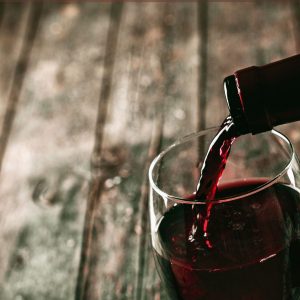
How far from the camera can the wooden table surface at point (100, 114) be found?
917 mm

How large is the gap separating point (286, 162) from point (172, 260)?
0.48 ft

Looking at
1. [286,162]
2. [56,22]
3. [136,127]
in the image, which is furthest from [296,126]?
[56,22]

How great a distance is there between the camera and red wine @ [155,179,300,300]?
0.64m

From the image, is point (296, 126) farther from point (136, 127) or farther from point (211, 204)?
point (211, 204)

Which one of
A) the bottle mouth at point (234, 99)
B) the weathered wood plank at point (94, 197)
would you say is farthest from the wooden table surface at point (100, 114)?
the bottle mouth at point (234, 99)

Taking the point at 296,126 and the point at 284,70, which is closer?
the point at 284,70

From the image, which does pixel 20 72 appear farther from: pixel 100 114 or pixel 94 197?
pixel 94 197

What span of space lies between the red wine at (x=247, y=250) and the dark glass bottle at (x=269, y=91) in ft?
0.23

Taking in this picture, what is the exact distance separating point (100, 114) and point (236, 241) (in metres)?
0.65

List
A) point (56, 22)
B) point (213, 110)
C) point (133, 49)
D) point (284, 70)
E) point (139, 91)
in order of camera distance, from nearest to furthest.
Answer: point (284, 70) → point (213, 110) → point (139, 91) → point (133, 49) → point (56, 22)

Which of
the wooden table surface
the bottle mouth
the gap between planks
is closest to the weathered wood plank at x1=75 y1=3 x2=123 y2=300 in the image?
the wooden table surface

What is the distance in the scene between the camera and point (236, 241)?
639 millimetres

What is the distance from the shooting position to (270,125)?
623 millimetres

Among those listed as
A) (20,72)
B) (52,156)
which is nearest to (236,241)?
(52,156)
